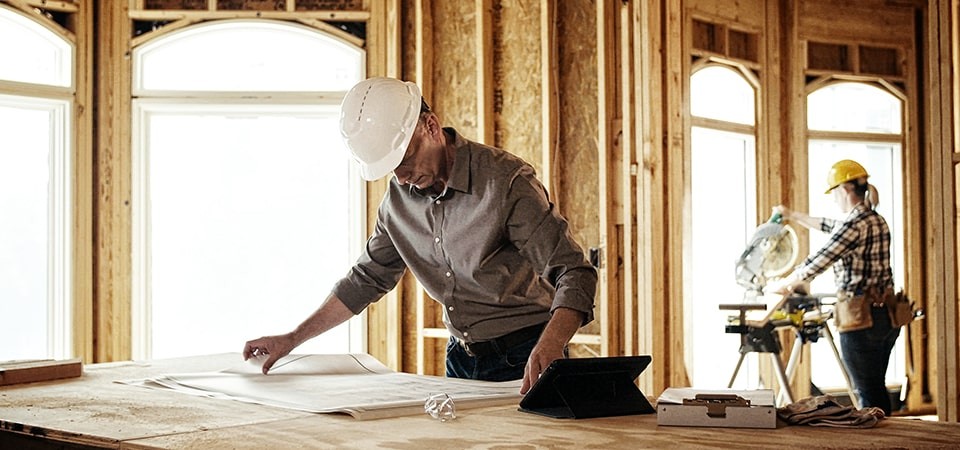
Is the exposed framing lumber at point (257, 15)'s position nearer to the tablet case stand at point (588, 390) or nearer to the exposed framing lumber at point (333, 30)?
the exposed framing lumber at point (333, 30)

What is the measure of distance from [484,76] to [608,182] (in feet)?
3.14

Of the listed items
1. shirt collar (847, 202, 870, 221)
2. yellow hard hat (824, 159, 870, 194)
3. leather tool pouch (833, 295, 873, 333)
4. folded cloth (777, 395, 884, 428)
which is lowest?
leather tool pouch (833, 295, 873, 333)

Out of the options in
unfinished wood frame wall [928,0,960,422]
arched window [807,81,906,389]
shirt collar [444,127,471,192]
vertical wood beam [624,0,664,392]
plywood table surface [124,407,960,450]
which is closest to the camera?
plywood table surface [124,407,960,450]

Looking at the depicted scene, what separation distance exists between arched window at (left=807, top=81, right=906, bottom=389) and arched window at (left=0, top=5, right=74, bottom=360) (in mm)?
4951

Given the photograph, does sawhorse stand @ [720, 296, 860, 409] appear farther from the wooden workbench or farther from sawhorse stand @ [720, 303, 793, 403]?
the wooden workbench

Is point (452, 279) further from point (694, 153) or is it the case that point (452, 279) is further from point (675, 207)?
point (694, 153)

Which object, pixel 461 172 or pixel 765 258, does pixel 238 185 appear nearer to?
pixel 765 258

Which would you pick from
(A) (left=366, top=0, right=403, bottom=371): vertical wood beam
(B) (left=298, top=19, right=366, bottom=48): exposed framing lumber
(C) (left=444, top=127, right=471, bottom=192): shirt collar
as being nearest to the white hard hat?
(C) (left=444, top=127, right=471, bottom=192): shirt collar

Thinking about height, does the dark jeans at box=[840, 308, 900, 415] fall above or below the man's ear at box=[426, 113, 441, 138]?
below

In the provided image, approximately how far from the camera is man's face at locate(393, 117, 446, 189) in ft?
8.92

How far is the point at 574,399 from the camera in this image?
1957 mm

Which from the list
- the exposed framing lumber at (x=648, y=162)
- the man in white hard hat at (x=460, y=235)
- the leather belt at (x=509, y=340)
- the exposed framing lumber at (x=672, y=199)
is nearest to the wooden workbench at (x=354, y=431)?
the man in white hard hat at (x=460, y=235)

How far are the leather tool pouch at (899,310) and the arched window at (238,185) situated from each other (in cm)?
301

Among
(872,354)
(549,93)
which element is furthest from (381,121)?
(872,354)
